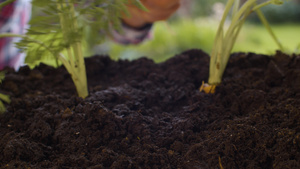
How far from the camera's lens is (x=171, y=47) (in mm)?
3070

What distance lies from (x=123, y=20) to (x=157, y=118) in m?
0.76

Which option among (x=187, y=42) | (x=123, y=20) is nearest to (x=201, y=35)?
(x=187, y=42)

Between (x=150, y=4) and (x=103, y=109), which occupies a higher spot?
(x=150, y=4)

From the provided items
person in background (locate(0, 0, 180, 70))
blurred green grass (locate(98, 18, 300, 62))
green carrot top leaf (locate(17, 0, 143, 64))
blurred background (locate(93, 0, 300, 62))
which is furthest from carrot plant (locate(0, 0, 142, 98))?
blurred green grass (locate(98, 18, 300, 62))

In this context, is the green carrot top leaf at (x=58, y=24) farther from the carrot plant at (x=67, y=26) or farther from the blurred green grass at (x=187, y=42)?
the blurred green grass at (x=187, y=42)

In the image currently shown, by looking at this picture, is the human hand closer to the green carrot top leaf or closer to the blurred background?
the green carrot top leaf

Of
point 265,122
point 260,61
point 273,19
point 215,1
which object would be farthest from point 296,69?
point 273,19

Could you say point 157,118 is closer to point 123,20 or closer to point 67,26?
point 67,26

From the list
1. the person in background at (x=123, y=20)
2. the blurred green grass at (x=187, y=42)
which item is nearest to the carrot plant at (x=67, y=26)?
the person in background at (x=123, y=20)

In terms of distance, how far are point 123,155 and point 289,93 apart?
453mm

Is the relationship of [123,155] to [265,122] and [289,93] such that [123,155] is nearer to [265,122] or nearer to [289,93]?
[265,122]

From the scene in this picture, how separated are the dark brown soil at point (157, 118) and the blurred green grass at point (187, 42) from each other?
5.51ft

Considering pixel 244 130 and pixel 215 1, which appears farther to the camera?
pixel 215 1

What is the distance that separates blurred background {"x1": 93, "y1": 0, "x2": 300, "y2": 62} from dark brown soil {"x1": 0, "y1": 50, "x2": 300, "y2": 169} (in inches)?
48.5
